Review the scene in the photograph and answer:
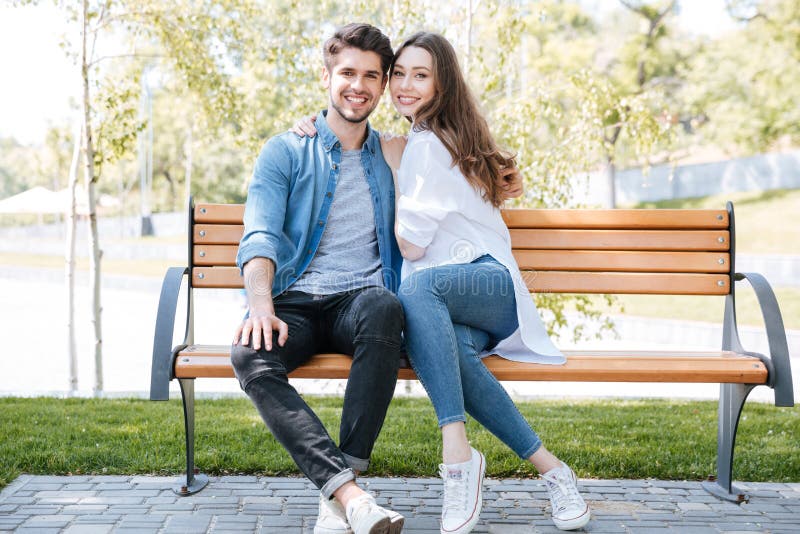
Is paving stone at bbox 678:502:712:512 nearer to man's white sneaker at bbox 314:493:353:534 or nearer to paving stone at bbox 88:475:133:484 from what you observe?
man's white sneaker at bbox 314:493:353:534

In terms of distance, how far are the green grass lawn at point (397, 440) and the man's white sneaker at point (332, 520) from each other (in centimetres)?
100

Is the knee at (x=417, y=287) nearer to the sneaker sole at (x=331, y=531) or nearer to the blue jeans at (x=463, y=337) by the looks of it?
the blue jeans at (x=463, y=337)

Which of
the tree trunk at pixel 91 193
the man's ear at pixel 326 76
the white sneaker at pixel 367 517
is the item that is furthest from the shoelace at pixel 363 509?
the tree trunk at pixel 91 193

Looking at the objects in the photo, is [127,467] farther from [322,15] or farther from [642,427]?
[322,15]

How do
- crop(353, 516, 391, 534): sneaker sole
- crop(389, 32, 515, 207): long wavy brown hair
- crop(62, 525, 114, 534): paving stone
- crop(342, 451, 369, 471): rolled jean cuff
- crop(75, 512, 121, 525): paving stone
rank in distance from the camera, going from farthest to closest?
crop(389, 32, 515, 207): long wavy brown hair → crop(75, 512, 121, 525): paving stone → crop(62, 525, 114, 534): paving stone → crop(342, 451, 369, 471): rolled jean cuff → crop(353, 516, 391, 534): sneaker sole

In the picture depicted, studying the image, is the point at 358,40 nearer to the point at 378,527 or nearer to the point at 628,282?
the point at 628,282

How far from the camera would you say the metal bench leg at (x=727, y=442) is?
3338mm

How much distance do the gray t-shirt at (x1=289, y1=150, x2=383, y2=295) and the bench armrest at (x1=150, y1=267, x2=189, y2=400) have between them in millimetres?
443

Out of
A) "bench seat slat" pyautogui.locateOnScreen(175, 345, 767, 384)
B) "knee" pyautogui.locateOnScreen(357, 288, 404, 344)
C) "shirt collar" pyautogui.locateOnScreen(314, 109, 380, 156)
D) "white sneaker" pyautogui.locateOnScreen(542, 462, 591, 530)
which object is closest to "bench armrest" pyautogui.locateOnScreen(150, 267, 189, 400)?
"bench seat slat" pyautogui.locateOnScreen(175, 345, 767, 384)

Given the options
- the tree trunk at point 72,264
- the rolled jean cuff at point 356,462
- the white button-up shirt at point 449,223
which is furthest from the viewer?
the tree trunk at point 72,264

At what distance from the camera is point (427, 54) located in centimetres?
323

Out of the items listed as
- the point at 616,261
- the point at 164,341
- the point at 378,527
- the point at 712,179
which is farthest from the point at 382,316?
the point at 712,179

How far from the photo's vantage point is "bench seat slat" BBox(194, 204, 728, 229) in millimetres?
3635

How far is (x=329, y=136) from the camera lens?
335 cm
